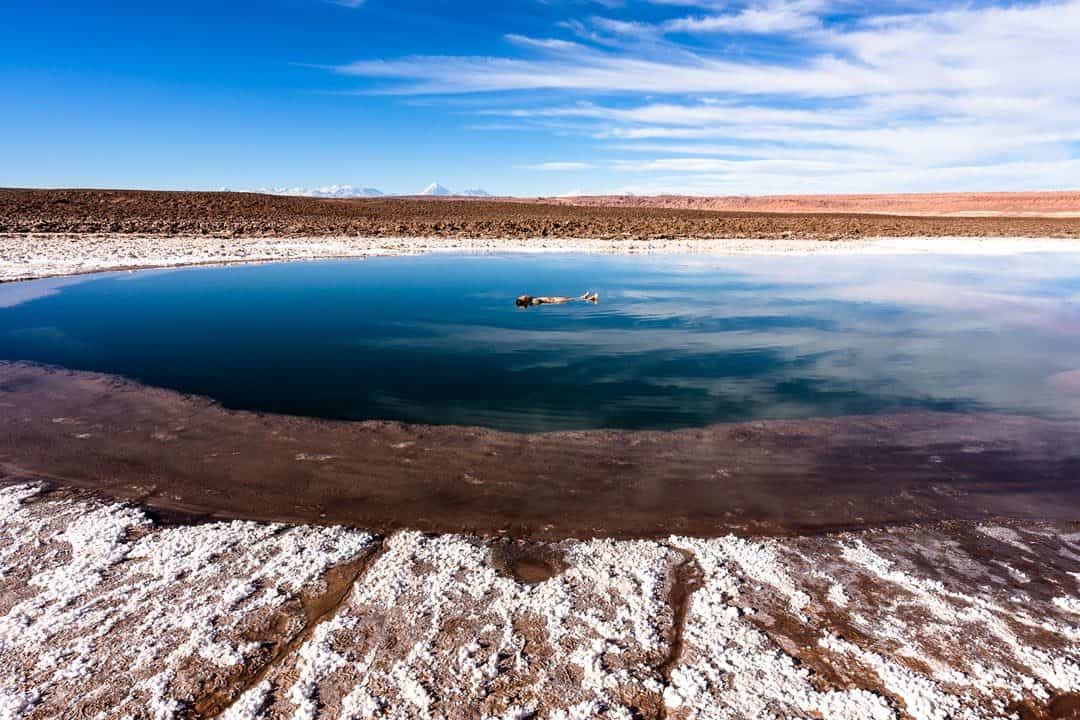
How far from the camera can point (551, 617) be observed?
3461mm

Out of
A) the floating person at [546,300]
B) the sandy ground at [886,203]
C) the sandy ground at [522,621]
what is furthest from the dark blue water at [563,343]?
the sandy ground at [886,203]

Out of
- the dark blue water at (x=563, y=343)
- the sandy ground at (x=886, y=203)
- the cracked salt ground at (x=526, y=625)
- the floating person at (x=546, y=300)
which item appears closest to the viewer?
the cracked salt ground at (x=526, y=625)

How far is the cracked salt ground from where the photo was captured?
289 cm

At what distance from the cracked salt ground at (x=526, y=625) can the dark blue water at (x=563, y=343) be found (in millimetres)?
2451

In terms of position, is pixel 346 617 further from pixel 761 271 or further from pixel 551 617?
pixel 761 271

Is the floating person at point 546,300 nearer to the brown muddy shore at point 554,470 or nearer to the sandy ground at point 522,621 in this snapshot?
the brown muddy shore at point 554,470

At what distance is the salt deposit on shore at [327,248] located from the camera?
18.0m

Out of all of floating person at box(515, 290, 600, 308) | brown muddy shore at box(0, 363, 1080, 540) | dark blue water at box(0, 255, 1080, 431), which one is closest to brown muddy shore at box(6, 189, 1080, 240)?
dark blue water at box(0, 255, 1080, 431)

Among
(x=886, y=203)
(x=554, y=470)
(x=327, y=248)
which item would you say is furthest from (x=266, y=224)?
(x=886, y=203)

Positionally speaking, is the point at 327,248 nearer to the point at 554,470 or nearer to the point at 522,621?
the point at 554,470

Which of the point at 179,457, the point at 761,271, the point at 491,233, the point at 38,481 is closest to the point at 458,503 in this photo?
the point at 179,457

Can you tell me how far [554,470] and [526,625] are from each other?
1988 mm

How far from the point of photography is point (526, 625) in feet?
11.1

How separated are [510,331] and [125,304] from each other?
794 cm
